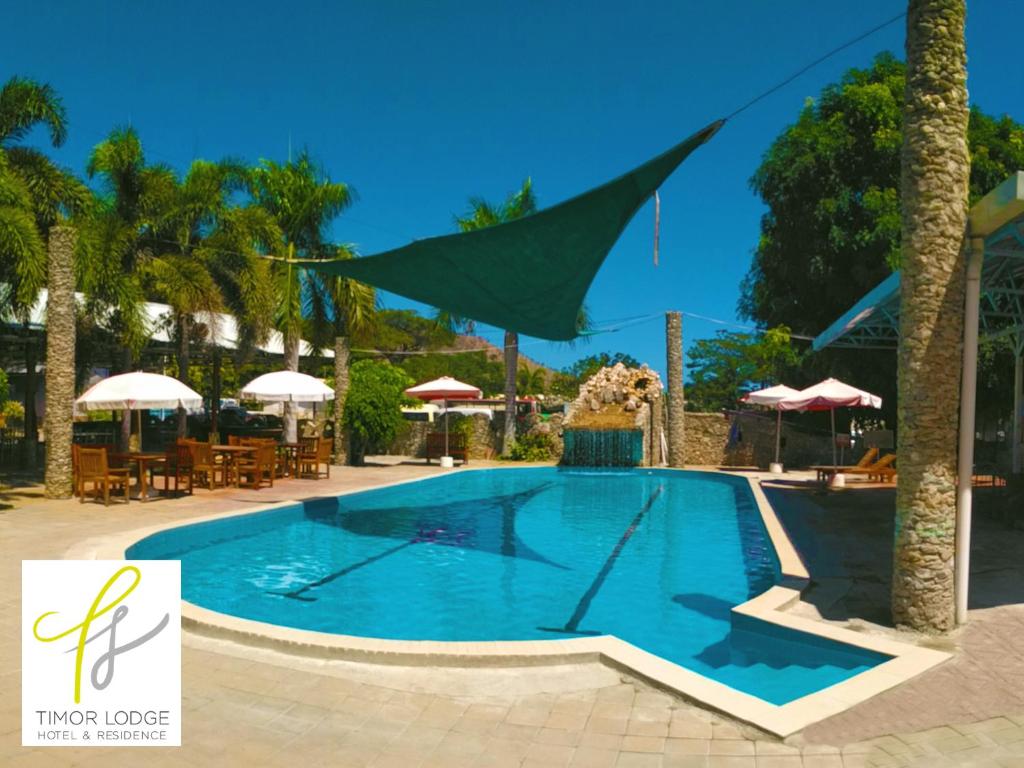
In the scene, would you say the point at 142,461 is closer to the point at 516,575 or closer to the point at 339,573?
the point at 339,573

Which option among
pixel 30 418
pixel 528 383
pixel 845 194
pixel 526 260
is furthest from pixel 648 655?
pixel 528 383

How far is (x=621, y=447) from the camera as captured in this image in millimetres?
19453

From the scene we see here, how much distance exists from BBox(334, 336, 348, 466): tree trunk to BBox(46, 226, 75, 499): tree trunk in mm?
7275

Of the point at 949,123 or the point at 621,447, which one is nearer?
the point at 949,123

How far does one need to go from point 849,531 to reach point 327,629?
247 inches

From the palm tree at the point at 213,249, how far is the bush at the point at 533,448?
24.1 feet

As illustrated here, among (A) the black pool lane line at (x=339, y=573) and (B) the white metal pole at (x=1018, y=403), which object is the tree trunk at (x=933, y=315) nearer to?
(A) the black pool lane line at (x=339, y=573)

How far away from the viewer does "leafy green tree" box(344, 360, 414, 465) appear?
57.5ft

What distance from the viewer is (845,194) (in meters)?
17.7

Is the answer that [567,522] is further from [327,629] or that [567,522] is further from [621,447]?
[621,447]

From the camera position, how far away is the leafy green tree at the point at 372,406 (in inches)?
690

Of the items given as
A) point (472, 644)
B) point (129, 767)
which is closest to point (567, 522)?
point (472, 644)

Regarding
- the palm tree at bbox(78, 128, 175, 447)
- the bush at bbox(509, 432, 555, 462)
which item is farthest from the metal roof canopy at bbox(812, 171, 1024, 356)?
the palm tree at bbox(78, 128, 175, 447)

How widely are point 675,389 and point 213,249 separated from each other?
11.3 m
